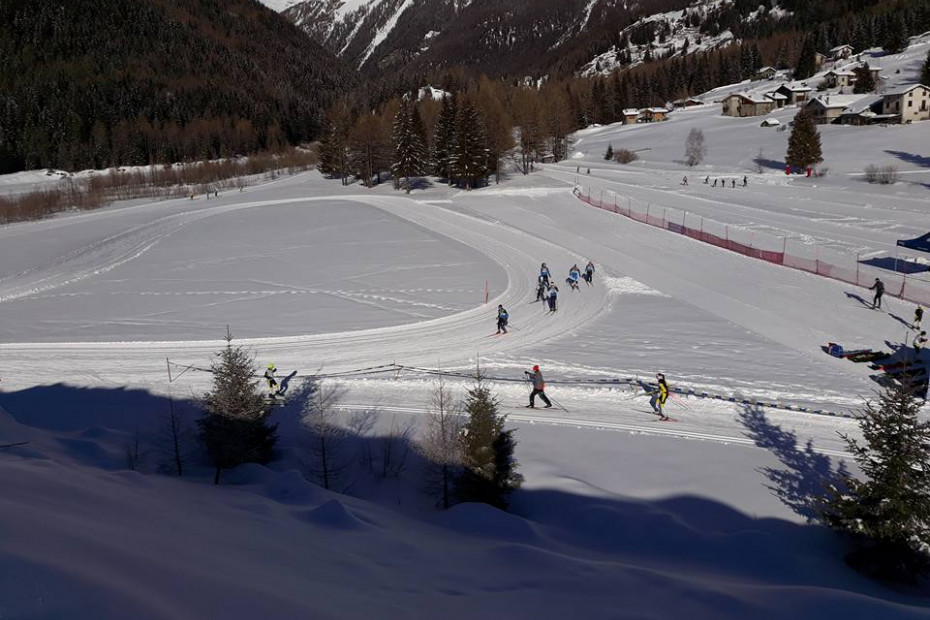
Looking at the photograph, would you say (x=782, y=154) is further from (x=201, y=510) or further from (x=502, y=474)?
(x=201, y=510)

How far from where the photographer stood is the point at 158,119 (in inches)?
4892

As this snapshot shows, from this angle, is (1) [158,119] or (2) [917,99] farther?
(1) [158,119]

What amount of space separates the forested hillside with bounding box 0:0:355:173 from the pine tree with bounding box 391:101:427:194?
2639 inches

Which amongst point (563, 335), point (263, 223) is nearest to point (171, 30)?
point (263, 223)

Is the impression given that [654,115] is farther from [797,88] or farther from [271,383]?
[271,383]

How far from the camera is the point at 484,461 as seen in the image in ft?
33.2

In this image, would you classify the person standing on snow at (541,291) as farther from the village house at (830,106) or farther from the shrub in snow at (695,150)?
the village house at (830,106)

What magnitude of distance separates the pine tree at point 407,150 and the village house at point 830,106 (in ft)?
189

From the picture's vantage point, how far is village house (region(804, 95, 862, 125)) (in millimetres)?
80438

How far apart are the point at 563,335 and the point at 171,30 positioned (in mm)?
189254

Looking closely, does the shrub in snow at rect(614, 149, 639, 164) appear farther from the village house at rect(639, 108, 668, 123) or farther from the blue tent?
the blue tent

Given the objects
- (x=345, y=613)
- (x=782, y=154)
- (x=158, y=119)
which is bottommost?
(x=345, y=613)

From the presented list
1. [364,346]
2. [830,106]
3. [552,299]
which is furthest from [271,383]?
[830,106]

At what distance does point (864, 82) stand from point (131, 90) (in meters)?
142
